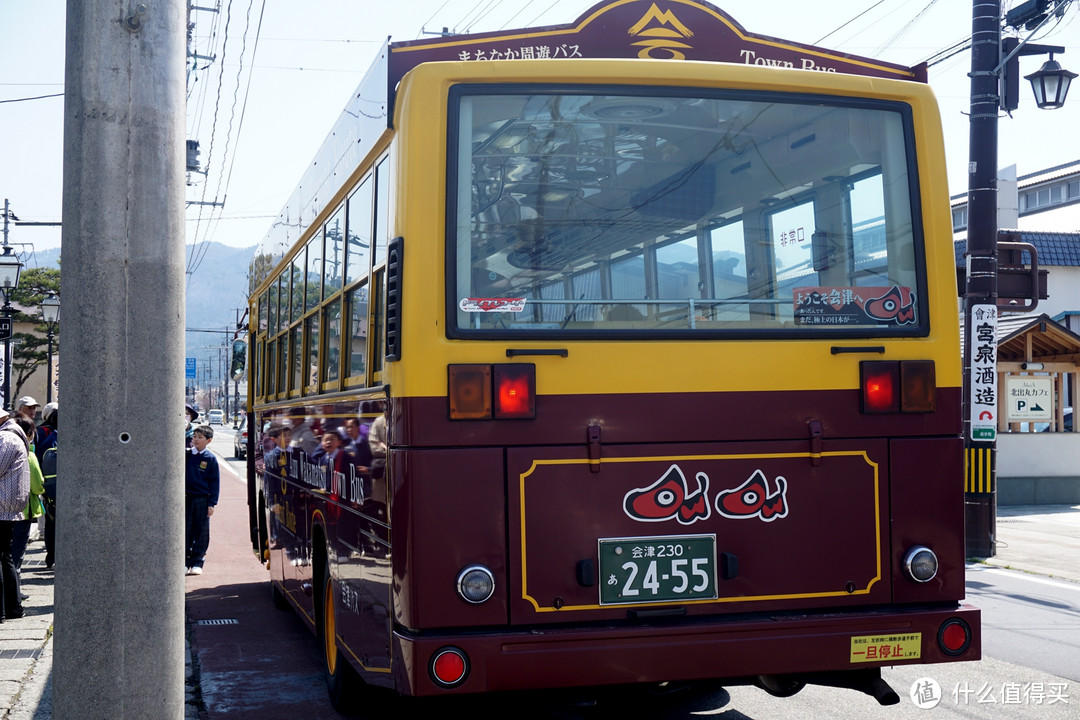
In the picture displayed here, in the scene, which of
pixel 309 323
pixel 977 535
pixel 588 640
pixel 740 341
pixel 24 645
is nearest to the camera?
A: pixel 588 640

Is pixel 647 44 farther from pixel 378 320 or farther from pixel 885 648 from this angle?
pixel 885 648

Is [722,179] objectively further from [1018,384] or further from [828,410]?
[1018,384]

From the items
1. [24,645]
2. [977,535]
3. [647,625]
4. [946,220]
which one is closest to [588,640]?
[647,625]

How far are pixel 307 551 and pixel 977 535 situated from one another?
9146 millimetres

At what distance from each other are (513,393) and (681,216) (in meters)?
1.07

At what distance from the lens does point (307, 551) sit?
742 cm

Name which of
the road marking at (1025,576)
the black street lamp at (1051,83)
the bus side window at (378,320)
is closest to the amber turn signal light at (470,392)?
the bus side window at (378,320)

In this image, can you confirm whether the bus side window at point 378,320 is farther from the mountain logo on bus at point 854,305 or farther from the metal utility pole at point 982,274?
the metal utility pole at point 982,274

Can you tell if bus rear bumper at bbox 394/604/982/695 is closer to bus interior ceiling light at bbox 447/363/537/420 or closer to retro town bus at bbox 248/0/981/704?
retro town bus at bbox 248/0/981/704

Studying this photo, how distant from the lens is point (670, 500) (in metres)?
4.73

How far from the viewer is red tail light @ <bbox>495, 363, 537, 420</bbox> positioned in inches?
181

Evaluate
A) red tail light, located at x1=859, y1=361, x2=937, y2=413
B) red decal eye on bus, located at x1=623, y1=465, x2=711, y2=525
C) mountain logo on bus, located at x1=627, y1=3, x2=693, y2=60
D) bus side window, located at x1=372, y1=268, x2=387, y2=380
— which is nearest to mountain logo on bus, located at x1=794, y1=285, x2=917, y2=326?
red tail light, located at x1=859, y1=361, x2=937, y2=413

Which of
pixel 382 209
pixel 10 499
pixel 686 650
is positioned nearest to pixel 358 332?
pixel 382 209

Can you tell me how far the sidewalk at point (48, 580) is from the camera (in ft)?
22.3
